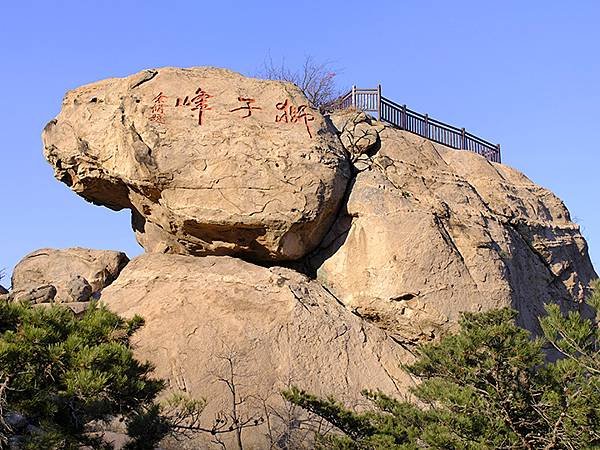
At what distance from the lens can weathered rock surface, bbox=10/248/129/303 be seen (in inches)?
432

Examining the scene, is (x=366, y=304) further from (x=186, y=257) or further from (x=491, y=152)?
(x=491, y=152)

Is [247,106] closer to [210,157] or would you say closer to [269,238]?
[210,157]

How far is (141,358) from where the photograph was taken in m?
9.09

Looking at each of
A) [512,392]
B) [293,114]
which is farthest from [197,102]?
[512,392]

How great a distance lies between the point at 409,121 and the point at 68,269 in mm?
5237

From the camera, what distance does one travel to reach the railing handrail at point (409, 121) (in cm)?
1238

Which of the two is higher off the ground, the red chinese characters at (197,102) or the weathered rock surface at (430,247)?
the red chinese characters at (197,102)

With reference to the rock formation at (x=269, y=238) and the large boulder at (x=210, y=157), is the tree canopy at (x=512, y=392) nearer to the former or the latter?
the rock formation at (x=269, y=238)

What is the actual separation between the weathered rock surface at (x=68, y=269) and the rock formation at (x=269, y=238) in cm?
5

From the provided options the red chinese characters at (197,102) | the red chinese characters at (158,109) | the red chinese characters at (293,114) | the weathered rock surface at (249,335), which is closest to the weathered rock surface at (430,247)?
the weathered rock surface at (249,335)

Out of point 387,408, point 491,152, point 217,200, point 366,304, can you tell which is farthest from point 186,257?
point 491,152

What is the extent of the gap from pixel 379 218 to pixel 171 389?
3215 millimetres

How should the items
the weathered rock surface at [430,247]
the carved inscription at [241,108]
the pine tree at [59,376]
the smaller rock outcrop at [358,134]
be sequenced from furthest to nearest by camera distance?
the smaller rock outcrop at [358,134]
the carved inscription at [241,108]
the weathered rock surface at [430,247]
the pine tree at [59,376]

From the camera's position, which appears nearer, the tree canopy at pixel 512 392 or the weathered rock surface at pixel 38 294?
the tree canopy at pixel 512 392
